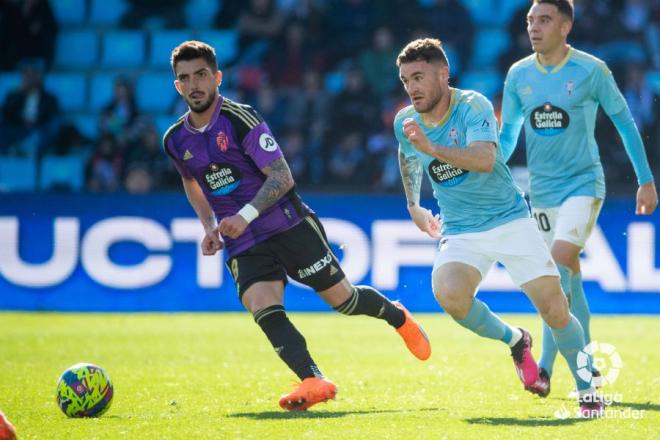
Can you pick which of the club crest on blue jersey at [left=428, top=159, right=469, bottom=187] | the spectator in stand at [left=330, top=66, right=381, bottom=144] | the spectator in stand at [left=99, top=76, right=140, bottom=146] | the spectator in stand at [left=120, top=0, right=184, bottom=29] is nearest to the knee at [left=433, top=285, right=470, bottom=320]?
the club crest on blue jersey at [left=428, top=159, right=469, bottom=187]

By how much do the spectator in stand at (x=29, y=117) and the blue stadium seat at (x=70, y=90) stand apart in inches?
40.0

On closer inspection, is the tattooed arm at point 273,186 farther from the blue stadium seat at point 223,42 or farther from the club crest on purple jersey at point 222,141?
the blue stadium seat at point 223,42

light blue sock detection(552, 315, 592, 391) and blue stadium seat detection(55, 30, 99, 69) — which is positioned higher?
blue stadium seat detection(55, 30, 99, 69)

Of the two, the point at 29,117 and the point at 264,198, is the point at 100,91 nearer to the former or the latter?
the point at 29,117

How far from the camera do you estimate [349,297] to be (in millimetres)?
7789

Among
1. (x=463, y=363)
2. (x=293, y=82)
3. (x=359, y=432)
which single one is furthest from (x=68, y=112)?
(x=359, y=432)

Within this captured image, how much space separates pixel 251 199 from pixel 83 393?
1554 mm

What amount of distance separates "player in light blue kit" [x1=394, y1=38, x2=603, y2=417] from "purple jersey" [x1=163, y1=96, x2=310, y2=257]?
2.81 feet

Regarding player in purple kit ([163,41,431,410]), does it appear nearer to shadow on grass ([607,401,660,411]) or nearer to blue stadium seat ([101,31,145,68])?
shadow on grass ([607,401,660,411])

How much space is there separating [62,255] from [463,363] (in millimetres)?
6121

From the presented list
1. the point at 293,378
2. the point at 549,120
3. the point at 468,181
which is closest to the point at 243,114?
the point at 468,181

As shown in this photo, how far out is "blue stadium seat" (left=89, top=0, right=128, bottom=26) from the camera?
1994 centimetres

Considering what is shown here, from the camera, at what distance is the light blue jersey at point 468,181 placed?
23.2 ft

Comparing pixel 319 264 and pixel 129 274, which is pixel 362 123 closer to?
pixel 129 274
